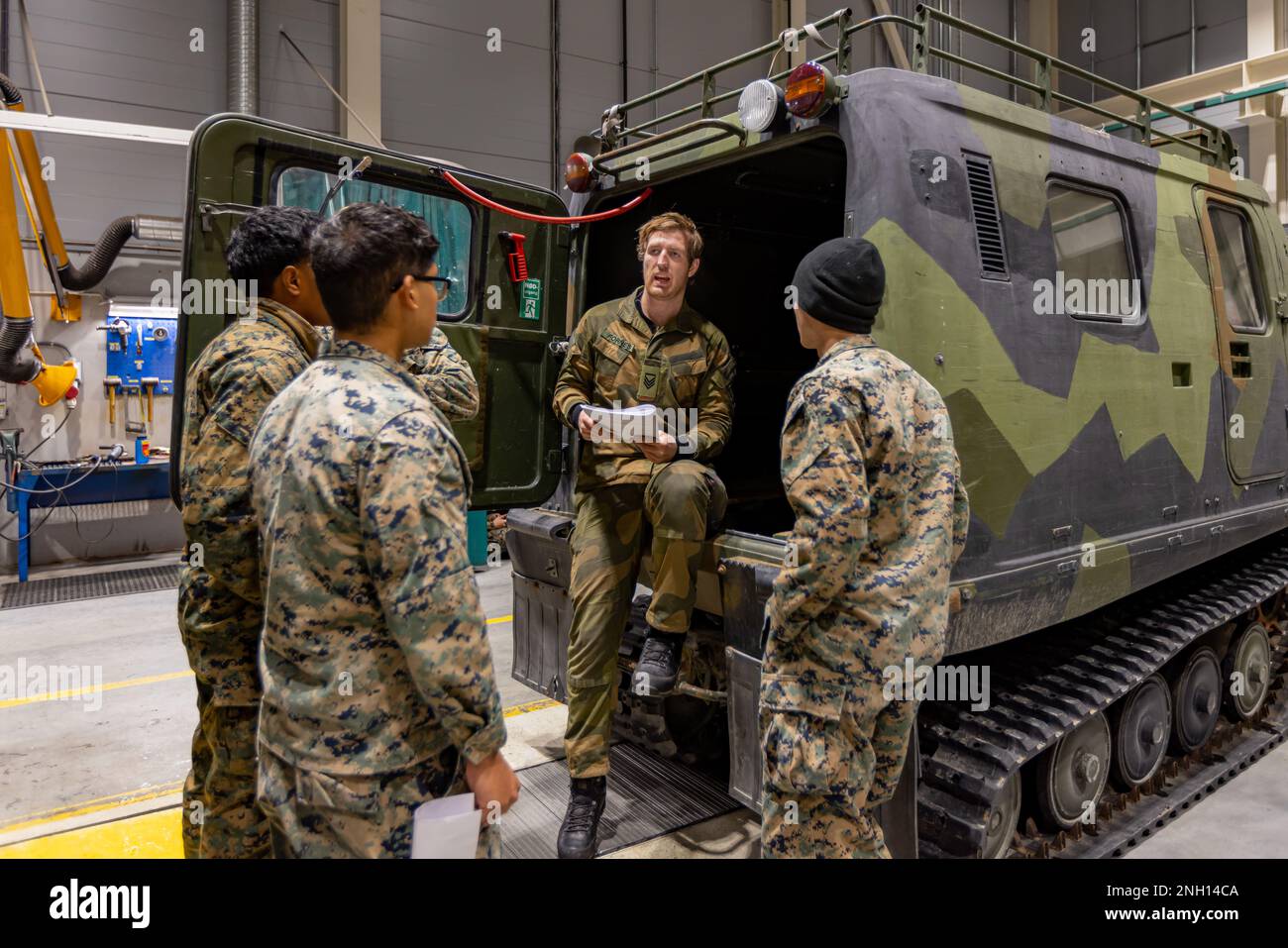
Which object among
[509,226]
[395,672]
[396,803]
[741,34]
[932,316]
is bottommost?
[396,803]

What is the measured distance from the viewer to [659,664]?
3336 millimetres

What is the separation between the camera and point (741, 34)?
45.3ft

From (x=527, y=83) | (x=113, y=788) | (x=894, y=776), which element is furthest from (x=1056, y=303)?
(x=527, y=83)

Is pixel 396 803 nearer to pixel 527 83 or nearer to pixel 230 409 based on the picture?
pixel 230 409

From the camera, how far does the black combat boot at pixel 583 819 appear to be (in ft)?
11.1

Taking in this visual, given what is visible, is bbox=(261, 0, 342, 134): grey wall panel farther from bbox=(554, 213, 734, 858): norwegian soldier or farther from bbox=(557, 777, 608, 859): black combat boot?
bbox=(557, 777, 608, 859): black combat boot

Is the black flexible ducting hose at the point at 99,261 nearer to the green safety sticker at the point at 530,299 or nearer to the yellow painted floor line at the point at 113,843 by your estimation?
the yellow painted floor line at the point at 113,843

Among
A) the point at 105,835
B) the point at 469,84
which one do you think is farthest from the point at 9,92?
the point at 105,835

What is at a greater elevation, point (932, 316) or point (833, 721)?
point (932, 316)

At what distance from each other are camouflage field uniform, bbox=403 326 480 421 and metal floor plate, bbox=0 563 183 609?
598cm

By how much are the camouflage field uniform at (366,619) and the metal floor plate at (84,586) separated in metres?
7.18

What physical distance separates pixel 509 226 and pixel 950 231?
1.83 meters

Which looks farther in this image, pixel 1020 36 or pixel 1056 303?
pixel 1020 36

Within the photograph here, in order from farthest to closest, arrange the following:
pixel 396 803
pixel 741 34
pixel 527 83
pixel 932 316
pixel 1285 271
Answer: pixel 741 34, pixel 527 83, pixel 1285 271, pixel 932 316, pixel 396 803
